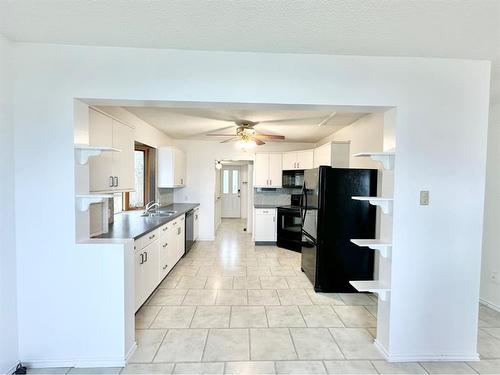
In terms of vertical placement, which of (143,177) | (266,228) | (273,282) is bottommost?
(273,282)

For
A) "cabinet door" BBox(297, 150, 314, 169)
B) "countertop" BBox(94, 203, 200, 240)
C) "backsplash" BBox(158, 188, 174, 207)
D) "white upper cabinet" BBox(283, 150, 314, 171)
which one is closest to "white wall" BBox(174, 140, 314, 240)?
"backsplash" BBox(158, 188, 174, 207)

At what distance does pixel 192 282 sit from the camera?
3721 mm

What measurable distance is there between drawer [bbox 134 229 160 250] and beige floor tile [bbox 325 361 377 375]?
2046mm

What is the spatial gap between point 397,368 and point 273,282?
193 cm

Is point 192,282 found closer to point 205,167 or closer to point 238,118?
point 238,118

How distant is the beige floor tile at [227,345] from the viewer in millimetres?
2139

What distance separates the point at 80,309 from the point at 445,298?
9.64ft

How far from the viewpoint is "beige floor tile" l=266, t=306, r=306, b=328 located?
2.66 meters

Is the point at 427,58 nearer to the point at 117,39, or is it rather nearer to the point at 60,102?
the point at 117,39

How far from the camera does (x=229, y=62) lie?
6.63ft

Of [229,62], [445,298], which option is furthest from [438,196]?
[229,62]

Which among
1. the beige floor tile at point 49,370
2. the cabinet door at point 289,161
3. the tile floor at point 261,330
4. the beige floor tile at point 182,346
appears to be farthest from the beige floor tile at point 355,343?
the cabinet door at point 289,161

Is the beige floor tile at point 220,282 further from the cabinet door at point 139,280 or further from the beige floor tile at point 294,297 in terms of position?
the cabinet door at point 139,280

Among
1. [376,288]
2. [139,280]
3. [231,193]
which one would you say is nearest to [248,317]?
[139,280]
